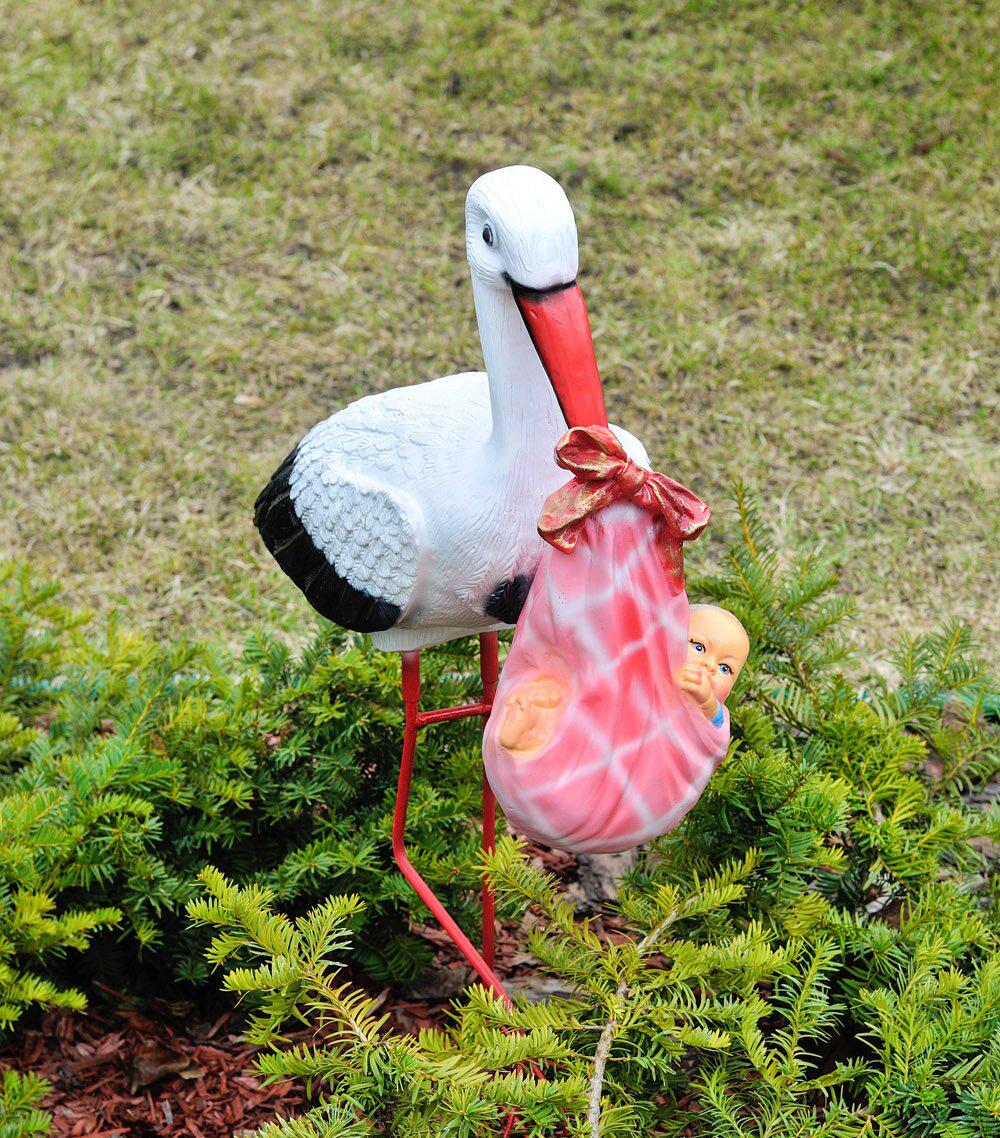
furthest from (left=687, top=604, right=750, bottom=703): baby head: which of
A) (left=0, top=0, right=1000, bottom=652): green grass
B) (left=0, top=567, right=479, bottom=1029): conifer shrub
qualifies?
(left=0, top=0, right=1000, bottom=652): green grass

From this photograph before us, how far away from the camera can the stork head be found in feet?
4.08

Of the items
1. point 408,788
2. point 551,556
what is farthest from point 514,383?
point 408,788

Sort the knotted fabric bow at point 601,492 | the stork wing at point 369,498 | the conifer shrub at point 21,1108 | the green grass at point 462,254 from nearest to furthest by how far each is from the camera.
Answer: the knotted fabric bow at point 601,492, the stork wing at point 369,498, the conifer shrub at point 21,1108, the green grass at point 462,254

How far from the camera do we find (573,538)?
1.22 m

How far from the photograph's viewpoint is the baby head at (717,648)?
1.32 meters

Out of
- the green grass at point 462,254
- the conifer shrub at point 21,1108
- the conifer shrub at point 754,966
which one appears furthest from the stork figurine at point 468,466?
the green grass at point 462,254

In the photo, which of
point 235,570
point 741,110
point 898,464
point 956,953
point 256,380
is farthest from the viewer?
point 741,110

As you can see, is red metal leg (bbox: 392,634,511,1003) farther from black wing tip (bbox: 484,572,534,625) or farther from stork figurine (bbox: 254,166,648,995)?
black wing tip (bbox: 484,572,534,625)

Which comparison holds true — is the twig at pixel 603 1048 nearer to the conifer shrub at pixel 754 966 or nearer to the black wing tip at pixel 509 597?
the conifer shrub at pixel 754 966

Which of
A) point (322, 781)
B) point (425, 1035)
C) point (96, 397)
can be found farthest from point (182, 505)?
point (425, 1035)

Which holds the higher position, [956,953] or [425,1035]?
[425,1035]

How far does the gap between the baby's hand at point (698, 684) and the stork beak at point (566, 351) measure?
0.86ft

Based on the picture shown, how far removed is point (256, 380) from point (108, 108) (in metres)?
1.37

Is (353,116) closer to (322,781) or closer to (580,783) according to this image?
(322,781)
